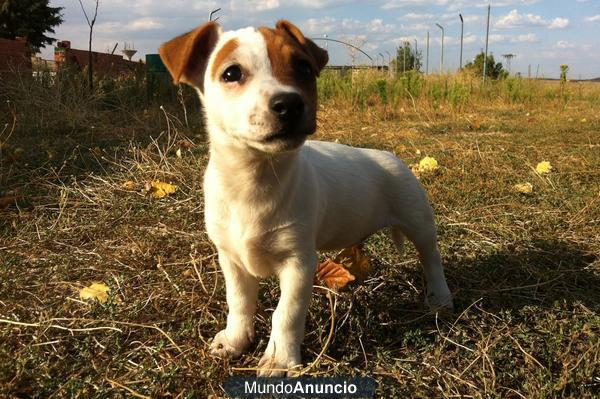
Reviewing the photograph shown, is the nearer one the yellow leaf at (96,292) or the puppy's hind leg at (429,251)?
the yellow leaf at (96,292)

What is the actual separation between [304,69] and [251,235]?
77cm

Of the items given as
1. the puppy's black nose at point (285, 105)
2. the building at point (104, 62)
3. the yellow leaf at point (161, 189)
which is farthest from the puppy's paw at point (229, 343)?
the building at point (104, 62)

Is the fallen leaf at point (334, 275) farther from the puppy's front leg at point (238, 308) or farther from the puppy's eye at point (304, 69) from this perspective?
the puppy's eye at point (304, 69)

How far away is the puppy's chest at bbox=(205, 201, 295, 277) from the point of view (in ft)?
7.43

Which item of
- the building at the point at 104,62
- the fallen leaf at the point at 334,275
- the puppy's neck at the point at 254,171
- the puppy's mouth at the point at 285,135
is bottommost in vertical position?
the fallen leaf at the point at 334,275

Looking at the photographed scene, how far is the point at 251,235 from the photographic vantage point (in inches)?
89.1

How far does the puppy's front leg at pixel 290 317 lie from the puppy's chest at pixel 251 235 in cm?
9

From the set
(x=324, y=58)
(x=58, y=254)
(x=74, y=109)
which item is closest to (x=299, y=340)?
(x=324, y=58)

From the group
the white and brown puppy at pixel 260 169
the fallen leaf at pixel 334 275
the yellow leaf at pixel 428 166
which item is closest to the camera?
the white and brown puppy at pixel 260 169

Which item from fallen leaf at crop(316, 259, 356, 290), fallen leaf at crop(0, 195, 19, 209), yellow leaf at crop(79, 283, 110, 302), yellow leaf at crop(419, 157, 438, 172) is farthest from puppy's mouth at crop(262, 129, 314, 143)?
yellow leaf at crop(419, 157, 438, 172)

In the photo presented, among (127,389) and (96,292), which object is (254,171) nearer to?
(127,389)

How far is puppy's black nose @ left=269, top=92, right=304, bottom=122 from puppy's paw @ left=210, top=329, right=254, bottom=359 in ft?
3.63

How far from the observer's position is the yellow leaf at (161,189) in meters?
4.67

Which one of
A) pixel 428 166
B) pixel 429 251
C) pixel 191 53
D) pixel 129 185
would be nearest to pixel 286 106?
pixel 191 53
